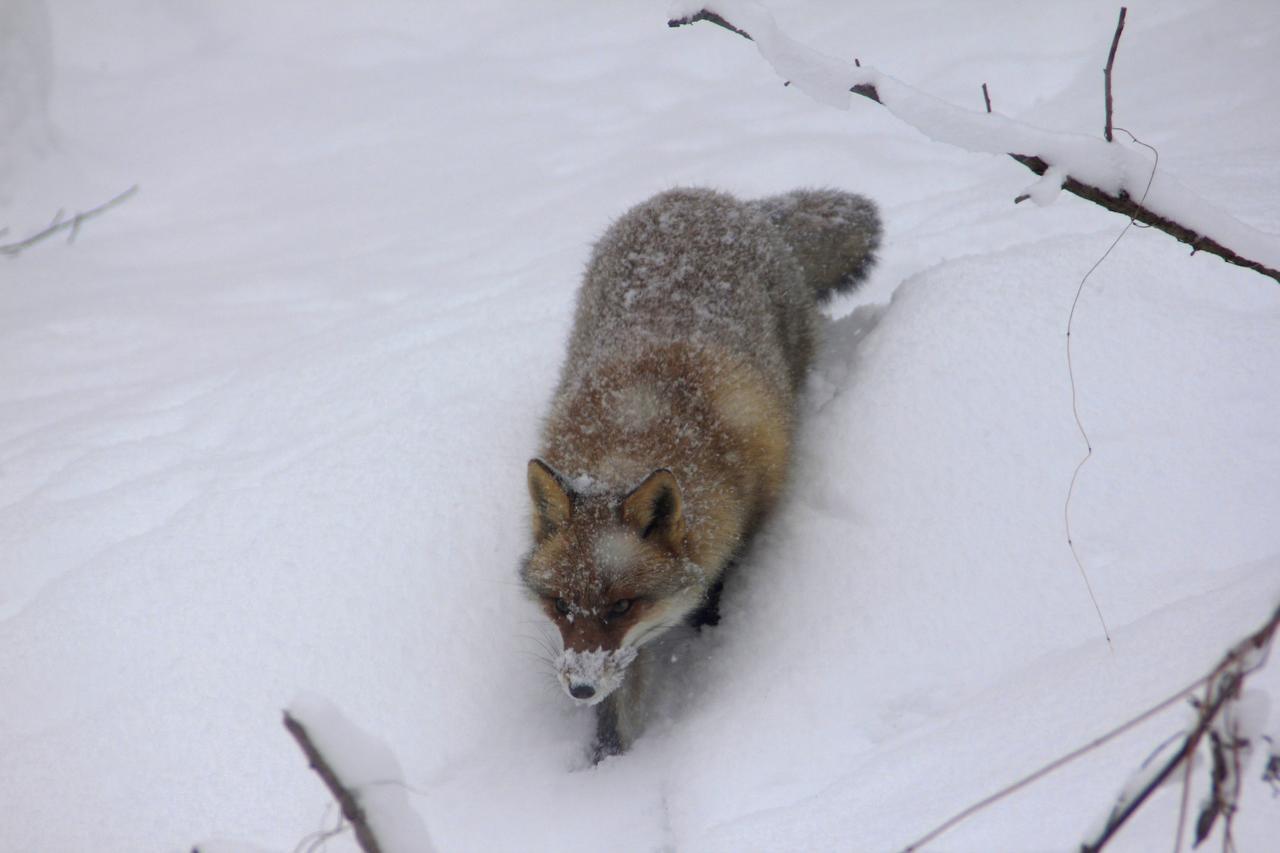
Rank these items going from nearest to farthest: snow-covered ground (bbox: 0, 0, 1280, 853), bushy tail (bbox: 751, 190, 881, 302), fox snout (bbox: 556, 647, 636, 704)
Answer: snow-covered ground (bbox: 0, 0, 1280, 853)
fox snout (bbox: 556, 647, 636, 704)
bushy tail (bbox: 751, 190, 881, 302)

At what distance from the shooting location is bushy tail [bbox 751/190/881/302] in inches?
196

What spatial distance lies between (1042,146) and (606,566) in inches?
79.7

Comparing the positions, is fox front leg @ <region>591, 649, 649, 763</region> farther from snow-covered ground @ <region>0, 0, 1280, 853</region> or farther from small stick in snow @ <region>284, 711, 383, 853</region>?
small stick in snow @ <region>284, 711, 383, 853</region>

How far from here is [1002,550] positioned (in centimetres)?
305

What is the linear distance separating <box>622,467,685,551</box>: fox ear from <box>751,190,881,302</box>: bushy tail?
214 centimetres

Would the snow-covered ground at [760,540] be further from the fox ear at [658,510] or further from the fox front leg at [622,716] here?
the fox ear at [658,510]

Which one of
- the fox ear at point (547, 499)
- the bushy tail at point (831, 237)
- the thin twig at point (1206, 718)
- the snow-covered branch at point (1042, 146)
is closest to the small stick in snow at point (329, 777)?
the thin twig at point (1206, 718)

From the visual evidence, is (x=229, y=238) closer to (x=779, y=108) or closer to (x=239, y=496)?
(x=239, y=496)

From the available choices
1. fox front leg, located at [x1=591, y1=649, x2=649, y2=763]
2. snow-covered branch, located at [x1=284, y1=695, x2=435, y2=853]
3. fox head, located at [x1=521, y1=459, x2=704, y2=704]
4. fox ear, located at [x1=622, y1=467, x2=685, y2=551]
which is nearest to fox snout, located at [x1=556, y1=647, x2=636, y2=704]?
fox head, located at [x1=521, y1=459, x2=704, y2=704]

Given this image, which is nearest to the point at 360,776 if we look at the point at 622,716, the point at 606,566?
the point at 606,566

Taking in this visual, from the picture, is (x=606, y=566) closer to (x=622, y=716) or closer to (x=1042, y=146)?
(x=622, y=716)

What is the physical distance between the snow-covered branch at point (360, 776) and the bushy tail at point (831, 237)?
4.06 metres

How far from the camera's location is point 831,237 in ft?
16.4

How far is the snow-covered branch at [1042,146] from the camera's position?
5.96 feet
